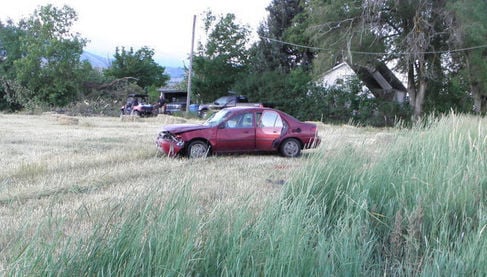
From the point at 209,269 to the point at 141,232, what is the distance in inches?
18.8

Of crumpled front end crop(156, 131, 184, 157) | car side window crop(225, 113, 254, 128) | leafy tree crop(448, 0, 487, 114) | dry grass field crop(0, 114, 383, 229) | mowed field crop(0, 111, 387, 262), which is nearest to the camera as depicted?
mowed field crop(0, 111, 387, 262)

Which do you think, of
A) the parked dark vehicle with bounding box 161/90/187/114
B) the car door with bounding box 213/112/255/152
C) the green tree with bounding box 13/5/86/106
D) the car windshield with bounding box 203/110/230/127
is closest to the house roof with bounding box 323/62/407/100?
the parked dark vehicle with bounding box 161/90/187/114

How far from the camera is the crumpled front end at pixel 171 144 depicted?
11555mm

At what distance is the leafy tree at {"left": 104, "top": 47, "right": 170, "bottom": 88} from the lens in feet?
169

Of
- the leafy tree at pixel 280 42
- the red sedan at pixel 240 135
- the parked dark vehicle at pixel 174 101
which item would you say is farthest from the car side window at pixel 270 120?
the leafy tree at pixel 280 42

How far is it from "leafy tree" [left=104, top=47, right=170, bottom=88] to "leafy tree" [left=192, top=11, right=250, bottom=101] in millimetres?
10815

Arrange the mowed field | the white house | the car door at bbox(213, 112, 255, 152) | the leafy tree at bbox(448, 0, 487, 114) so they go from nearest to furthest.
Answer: the mowed field, the car door at bbox(213, 112, 255, 152), the leafy tree at bbox(448, 0, 487, 114), the white house

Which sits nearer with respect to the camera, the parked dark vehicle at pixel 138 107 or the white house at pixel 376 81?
the white house at pixel 376 81

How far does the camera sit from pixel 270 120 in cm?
1279

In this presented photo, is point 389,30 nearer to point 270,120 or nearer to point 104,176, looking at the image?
point 270,120

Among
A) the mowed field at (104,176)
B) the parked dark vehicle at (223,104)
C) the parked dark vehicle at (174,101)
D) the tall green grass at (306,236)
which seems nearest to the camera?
the tall green grass at (306,236)

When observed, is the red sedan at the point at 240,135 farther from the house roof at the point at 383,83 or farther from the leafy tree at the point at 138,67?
the leafy tree at the point at 138,67

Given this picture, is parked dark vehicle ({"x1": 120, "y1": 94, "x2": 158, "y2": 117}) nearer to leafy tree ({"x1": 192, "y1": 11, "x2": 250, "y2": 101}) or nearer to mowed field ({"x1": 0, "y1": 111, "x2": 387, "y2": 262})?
leafy tree ({"x1": 192, "y1": 11, "x2": 250, "y2": 101})

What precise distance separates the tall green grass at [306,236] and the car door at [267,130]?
24.8ft
